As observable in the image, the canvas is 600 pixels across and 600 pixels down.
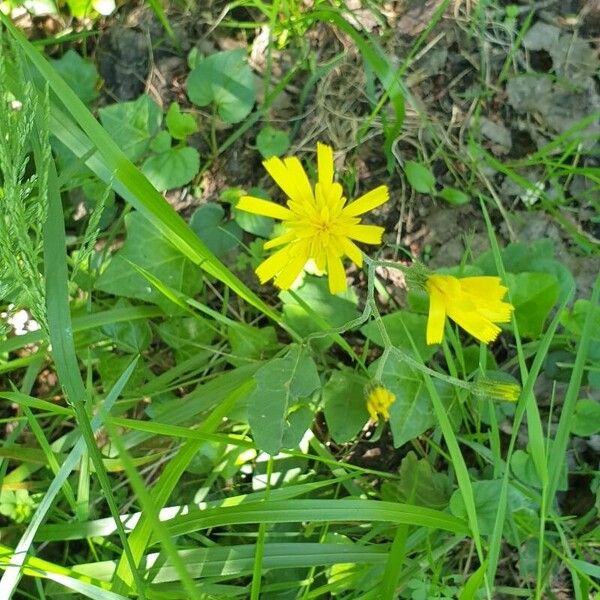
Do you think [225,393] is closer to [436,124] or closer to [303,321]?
[303,321]

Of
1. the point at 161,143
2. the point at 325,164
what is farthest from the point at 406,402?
the point at 161,143

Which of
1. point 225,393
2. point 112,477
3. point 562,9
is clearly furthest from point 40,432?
point 562,9

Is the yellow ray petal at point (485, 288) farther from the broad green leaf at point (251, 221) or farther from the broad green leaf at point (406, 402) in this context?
the broad green leaf at point (251, 221)

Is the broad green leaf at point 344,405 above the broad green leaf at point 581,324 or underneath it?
above

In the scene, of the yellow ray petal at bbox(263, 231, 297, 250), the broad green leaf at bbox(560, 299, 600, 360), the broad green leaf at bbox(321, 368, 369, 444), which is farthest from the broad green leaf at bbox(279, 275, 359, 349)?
the broad green leaf at bbox(560, 299, 600, 360)

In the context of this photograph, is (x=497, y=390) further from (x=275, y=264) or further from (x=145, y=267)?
(x=145, y=267)

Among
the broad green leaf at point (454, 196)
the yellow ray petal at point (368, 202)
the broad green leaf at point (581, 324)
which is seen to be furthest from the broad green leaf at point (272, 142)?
the broad green leaf at point (581, 324)

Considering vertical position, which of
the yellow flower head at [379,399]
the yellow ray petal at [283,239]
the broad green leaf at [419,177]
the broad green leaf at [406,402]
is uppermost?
the yellow ray petal at [283,239]
